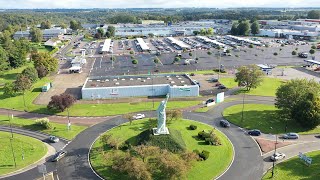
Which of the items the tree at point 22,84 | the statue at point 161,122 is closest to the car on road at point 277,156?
the statue at point 161,122

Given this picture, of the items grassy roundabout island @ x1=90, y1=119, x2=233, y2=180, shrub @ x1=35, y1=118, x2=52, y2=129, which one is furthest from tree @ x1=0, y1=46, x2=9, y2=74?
grassy roundabout island @ x1=90, y1=119, x2=233, y2=180

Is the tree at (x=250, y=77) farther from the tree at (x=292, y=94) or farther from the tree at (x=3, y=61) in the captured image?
the tree at (x=3, y=61)

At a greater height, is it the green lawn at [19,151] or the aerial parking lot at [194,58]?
the aerial parking lot at [194,58]

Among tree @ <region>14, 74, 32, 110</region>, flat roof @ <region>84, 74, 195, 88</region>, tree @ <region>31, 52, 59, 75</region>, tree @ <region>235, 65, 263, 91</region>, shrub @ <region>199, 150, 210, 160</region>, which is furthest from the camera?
tree @ <region>31, 52, 59, 75</region>

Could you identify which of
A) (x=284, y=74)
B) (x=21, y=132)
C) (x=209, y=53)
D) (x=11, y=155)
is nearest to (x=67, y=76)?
(x=21, y=132)

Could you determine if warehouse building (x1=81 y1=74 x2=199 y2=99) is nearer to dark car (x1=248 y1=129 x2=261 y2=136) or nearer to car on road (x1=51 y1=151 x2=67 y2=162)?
dark car (x1=248 y1=129 x2=261 y2=136)

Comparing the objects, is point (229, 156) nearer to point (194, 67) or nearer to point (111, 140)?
point (111, 140)
